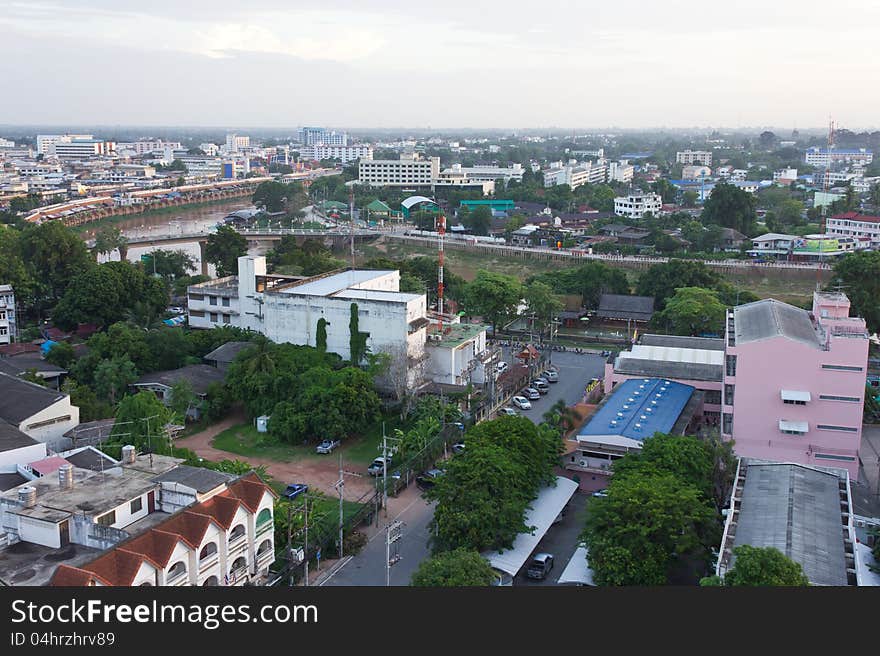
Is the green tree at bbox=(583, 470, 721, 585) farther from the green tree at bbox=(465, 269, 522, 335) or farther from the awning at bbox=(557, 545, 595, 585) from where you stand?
the green tree at bbox=(465, 269, 522, 335)

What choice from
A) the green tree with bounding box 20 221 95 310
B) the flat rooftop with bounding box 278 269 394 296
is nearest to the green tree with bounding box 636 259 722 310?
the flat rooftop with bounding box 278 269 394 296

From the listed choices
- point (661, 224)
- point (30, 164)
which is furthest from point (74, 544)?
point (30, 164)

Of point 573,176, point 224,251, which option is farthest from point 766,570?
point 573,176

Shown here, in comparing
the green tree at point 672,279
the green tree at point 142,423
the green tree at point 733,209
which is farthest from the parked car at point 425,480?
the green tree at point 733,209

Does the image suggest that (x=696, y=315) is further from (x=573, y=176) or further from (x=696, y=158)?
(x=696, y=158)

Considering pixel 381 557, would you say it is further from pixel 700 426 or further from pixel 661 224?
pixel 661 224

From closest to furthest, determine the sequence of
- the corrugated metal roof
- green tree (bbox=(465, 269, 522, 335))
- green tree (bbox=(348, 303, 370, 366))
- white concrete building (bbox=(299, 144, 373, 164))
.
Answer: the corrugated metal roof
green tree (bbox=(348, 303, 370, 366))
green tree (bbox=(465, 269, 522, 335))
white concrete building (bbox=(299, 144, 373, 164))
